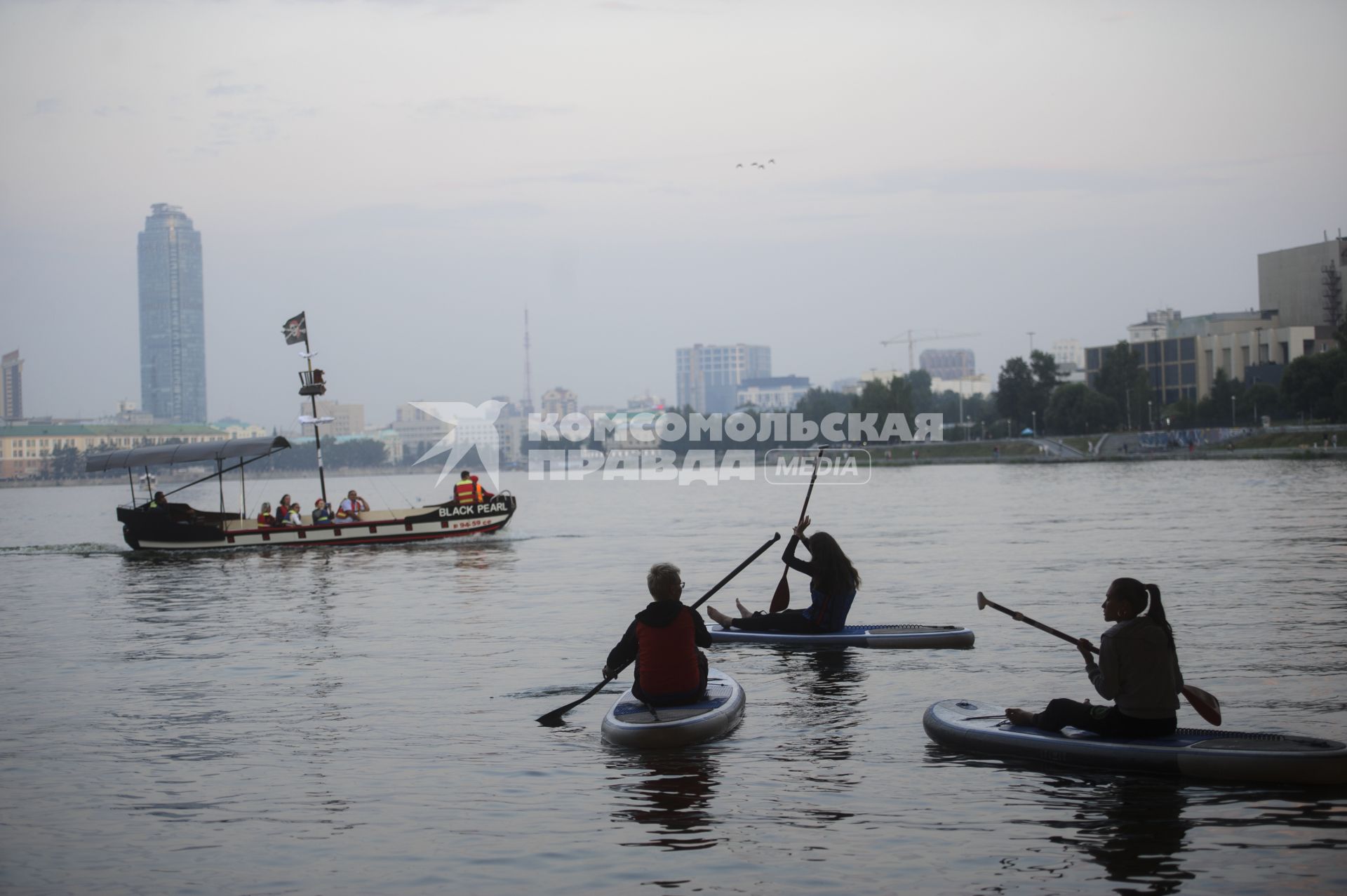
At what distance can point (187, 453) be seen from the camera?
147 ft

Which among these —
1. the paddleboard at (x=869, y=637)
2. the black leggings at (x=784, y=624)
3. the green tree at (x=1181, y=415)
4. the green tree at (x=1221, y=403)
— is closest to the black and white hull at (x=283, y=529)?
the black leggings at (x=784, y=624)

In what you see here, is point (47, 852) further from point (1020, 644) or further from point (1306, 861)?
point (1020, 644)

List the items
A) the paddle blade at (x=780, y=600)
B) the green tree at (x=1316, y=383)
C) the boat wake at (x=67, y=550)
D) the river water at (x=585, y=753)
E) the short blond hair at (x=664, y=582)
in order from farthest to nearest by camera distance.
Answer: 1. the green tree at (x=1316, y=383)
2. the boat wake at (x=67, y=550)
3. the paddle blade at (x=780, y=600)
4. the short blond hair at (x=664, y=582)
5. the river water at (x=585, y=753)

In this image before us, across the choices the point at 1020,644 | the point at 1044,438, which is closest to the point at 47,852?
the point at 1020,644

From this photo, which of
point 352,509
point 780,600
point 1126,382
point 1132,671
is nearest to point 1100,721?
point 1132,671

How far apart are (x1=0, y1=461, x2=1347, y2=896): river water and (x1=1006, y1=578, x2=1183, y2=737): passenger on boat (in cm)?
44

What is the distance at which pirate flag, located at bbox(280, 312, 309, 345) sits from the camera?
4534 centimetres

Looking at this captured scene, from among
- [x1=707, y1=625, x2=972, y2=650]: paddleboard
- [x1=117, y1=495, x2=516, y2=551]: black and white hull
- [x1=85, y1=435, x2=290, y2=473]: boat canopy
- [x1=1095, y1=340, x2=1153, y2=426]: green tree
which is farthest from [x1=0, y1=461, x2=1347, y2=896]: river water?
[x1=1095, y1=340, x2=1153, y2=426]: green tree

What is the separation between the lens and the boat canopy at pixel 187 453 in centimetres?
4316

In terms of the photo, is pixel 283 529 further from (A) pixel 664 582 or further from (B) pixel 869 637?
(A) pixel 664 582

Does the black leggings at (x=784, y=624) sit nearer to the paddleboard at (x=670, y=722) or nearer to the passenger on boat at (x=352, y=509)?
the paddleboard at (x=670, y=722)

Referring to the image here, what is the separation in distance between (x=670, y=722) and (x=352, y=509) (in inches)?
1413

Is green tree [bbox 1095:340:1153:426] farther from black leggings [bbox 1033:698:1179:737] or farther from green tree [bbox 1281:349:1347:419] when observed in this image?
→ black leggings [bbox 1033:698:1179:737]

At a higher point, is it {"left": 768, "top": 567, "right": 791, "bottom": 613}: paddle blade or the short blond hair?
the short blond hair
